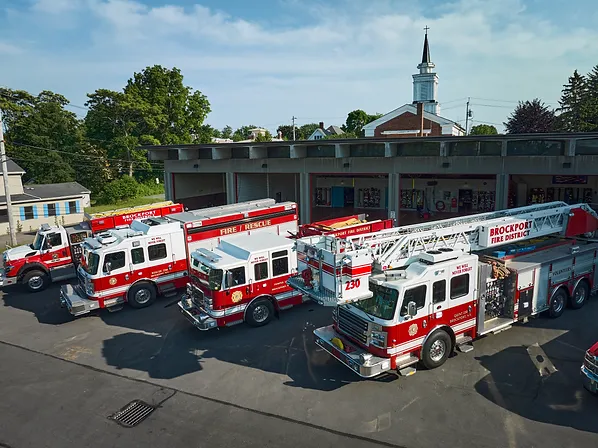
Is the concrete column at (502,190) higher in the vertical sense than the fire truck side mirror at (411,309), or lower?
higher

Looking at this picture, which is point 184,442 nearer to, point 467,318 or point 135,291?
point 467,318

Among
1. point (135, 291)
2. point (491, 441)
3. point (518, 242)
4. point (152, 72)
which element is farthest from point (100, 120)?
point (491, 441)

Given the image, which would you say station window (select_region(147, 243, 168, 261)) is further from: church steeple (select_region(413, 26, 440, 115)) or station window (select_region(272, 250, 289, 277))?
church steeple (select_region(413, 26, 440, 115))

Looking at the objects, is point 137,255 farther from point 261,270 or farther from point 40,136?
point 40,136

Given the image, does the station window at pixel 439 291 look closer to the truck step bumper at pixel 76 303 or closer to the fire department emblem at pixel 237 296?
the fire department emblem at pixel 237 296

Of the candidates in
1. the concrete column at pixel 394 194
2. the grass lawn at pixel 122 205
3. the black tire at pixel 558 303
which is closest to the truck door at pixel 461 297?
the black tire at pixel 558 303

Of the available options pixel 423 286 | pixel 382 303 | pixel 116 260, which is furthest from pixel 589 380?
pixel 116 260
